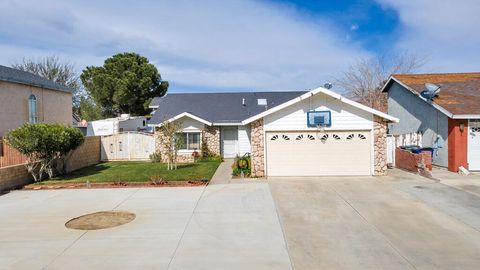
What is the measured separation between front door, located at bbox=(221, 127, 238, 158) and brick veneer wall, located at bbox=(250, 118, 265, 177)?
320 inches

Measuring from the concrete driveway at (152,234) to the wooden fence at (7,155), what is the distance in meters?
2.62

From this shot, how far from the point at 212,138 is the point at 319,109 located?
360 inches

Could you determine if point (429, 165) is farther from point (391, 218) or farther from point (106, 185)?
point (106, 185)

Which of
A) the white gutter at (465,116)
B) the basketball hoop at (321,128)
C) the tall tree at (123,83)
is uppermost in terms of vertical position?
the tall tree at (123,83)

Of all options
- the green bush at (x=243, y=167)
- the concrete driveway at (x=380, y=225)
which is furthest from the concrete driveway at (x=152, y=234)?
the green bush at (x=243, y=167)

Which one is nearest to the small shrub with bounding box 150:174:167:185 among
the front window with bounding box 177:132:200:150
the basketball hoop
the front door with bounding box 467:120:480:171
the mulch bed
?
the mulch bed

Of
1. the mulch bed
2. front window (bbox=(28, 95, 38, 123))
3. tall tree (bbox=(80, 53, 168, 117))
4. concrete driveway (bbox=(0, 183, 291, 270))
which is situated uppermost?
tall tree (bbox=(80, 53, 168, 117))

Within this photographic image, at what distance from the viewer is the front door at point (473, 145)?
14711 mm

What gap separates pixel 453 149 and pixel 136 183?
1360cm

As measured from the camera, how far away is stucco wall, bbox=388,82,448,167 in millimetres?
15900

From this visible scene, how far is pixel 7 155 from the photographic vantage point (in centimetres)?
1362

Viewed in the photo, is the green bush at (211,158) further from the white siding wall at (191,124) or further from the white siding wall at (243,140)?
the white siding wall at (243,140)

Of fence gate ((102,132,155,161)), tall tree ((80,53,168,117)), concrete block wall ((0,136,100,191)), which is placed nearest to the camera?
concrete block wall ((0,136,100,191))

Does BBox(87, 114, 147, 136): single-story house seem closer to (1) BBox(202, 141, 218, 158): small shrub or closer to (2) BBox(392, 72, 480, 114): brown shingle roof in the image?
(1) BBox(202, 141, 218, 158): small shrub
